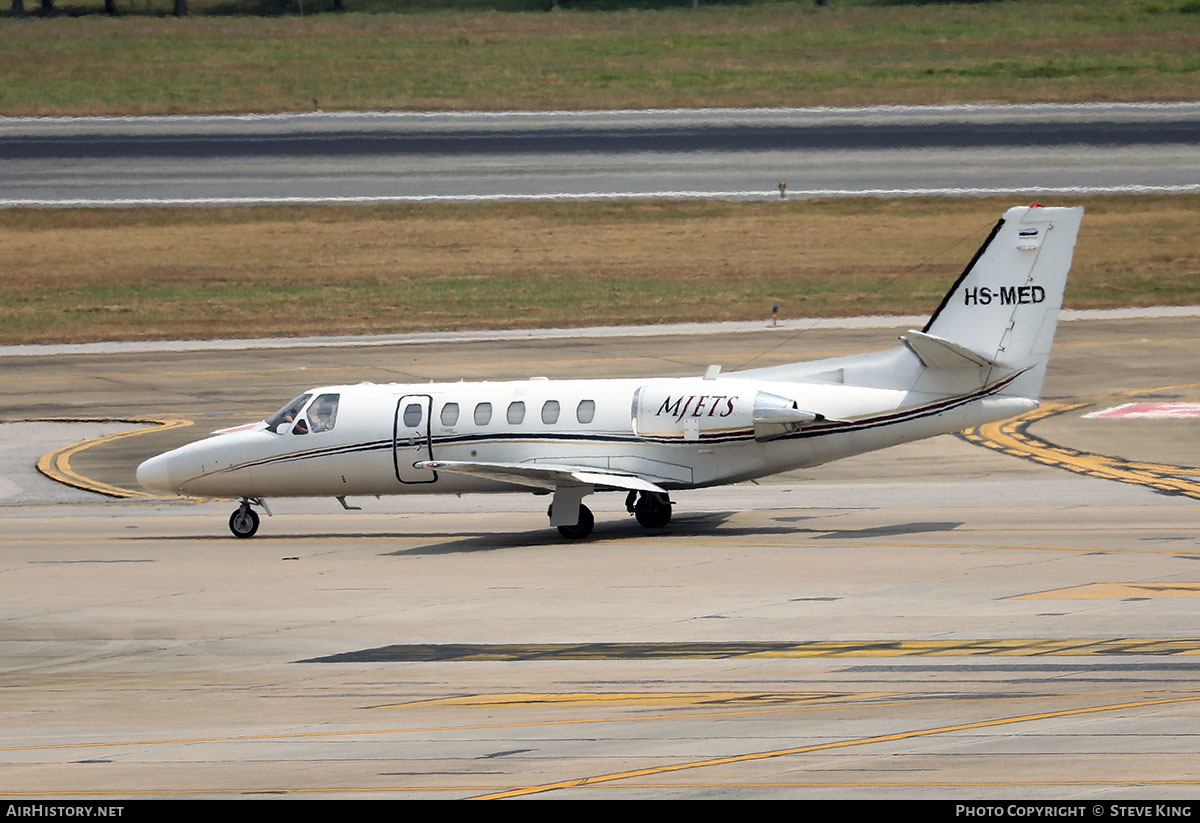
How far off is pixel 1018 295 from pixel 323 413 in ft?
40.1

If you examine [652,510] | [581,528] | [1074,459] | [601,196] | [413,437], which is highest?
[601,196]

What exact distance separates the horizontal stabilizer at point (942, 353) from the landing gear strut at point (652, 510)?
503 centimetres

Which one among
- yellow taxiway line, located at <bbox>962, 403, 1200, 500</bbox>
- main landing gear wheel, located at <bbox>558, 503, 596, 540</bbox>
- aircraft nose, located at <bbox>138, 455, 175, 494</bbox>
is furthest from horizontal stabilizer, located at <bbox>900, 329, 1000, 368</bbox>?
aircraft nose, located at <bbox>138, 455, 175, 494</bbox>

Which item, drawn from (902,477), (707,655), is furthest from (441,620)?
(902,477)

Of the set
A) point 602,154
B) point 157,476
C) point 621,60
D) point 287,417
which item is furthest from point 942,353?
point 621,60

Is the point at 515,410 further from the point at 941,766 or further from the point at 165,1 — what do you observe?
the point at 165,1

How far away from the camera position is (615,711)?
16531 millimetres

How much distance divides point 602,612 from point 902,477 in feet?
44.5

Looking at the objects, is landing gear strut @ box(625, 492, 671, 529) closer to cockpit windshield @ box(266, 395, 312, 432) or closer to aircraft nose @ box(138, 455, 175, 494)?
cockpit windshield @ box(266, 395, 312, 432)

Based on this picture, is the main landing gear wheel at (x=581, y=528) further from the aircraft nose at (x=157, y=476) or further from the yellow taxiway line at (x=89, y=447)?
the yellow taxiway line at (x=89, y=447)

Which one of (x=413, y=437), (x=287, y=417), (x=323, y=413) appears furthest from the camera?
(x=287, y=417)

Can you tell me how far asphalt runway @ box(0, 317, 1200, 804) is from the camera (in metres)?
14.1

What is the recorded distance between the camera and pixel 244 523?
31.1 m

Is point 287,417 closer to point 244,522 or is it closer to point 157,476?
point 244,522
